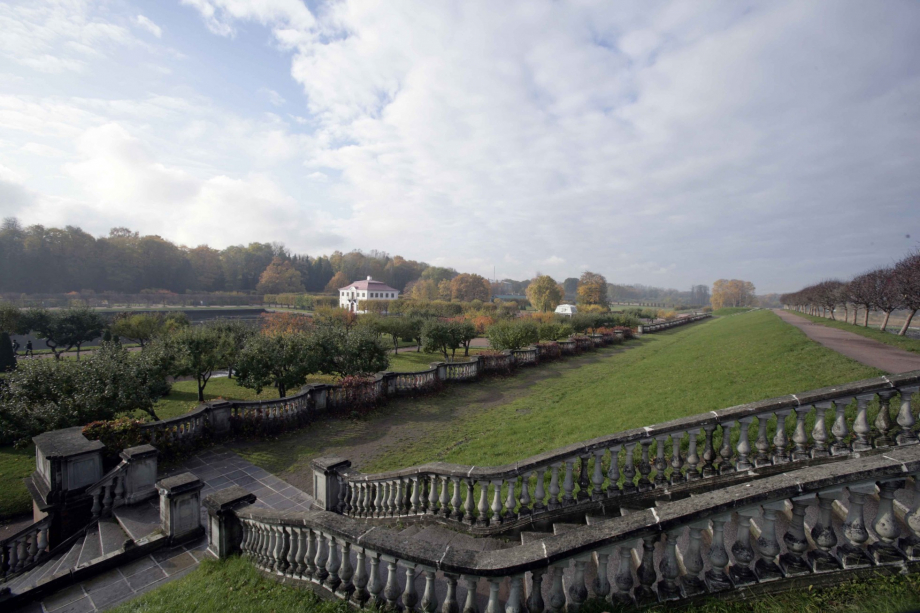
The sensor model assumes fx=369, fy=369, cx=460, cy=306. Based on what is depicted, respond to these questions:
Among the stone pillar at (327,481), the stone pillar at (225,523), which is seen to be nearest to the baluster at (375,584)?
the stone pillar at (225,523)

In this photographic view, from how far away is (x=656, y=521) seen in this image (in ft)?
8.93

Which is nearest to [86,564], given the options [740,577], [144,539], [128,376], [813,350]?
[144,539]

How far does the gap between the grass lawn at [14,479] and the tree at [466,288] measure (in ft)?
217

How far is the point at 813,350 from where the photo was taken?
11.2 m

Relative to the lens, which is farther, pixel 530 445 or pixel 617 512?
pixel 530 445

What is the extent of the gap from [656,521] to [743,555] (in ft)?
2.02

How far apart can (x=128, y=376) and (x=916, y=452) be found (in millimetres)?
13202

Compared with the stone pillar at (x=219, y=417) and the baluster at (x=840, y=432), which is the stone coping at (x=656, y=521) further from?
the stone pillar at (x=219, y=417)

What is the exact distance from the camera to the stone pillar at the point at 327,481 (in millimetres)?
5934

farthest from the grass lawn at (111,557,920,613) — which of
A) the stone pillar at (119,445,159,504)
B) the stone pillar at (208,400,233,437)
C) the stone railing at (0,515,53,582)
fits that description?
the stone pillar at (208,400,233,437)

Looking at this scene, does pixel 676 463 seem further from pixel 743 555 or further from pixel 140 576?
pixel 140 576

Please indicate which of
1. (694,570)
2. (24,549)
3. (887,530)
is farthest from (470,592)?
(24,549)

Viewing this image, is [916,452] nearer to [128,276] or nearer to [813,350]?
[813,350]

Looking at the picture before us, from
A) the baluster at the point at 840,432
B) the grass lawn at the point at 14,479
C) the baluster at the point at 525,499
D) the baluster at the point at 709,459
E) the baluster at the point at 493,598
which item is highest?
the baluster at the point at 840,432
